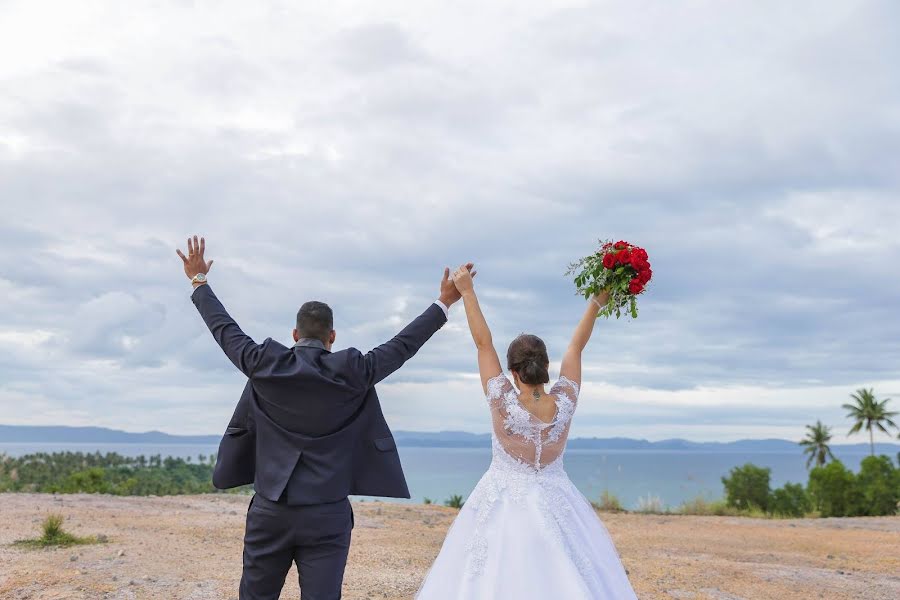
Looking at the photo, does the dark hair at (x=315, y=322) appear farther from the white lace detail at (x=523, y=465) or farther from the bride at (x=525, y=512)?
the white lace detail at (x=523, y=465)

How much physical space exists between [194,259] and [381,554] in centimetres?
818

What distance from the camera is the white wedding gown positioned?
16.8ft

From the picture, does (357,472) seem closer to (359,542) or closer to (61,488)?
(359,542)

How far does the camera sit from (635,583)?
1112 cm

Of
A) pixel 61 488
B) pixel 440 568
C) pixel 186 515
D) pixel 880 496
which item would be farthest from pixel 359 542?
pixel 880 496

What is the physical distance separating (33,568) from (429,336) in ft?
26.0

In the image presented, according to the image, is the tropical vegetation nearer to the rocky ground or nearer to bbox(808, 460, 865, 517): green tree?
the rocky ground

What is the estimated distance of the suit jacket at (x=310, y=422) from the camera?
4727 mm

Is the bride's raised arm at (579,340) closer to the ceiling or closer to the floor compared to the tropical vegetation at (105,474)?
closer to the ceiling

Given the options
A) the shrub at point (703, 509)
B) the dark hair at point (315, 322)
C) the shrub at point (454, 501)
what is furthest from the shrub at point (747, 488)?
the dark hair at point (315, 322)

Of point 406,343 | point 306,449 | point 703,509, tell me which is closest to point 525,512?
point 406,343

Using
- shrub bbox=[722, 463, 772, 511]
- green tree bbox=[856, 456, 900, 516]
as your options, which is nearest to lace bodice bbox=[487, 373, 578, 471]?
green tree bbox=[856, 456, 900, 516]

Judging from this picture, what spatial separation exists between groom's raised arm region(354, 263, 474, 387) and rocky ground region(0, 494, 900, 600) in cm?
554

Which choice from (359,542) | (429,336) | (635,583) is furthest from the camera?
(359,542)
